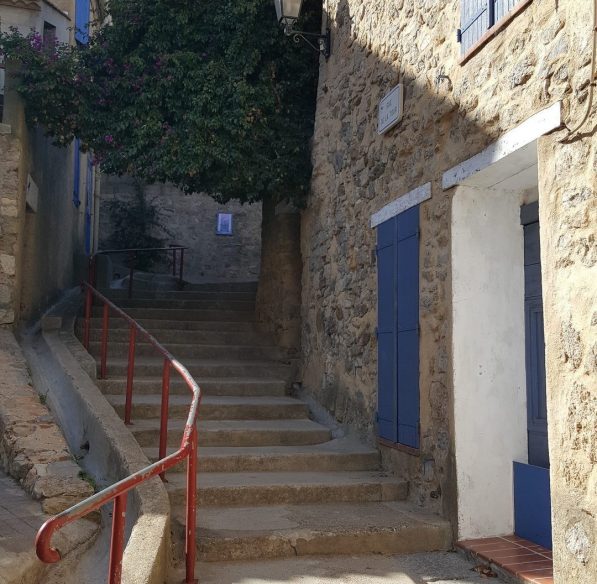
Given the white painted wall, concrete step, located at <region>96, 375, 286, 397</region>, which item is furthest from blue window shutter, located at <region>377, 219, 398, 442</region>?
concrete step, located at <region>96, 375, 286, 397</region>

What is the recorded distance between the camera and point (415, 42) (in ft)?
16.7

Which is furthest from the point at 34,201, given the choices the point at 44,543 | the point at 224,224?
the point at 224,224

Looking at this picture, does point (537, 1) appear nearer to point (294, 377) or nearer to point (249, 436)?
point (249, 436)

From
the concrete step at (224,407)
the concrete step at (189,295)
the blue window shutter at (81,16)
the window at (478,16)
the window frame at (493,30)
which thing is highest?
the blue window shutter at (81,16)

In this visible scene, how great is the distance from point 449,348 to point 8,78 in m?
5.46

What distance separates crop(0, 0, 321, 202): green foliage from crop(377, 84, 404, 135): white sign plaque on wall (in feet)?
6.13

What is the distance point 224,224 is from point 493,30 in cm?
1156

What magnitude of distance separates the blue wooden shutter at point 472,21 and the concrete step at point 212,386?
377cm

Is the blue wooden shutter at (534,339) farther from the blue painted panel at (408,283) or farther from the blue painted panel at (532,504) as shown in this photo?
the blue painted panel at (408,283)

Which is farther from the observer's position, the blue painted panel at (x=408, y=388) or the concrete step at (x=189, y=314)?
the concrete step at (x=189, y=314)

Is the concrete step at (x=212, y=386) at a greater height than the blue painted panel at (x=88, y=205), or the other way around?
the blue painted panel at (x=88, y=205)

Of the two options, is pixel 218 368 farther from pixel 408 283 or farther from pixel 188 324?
pixel 408 283

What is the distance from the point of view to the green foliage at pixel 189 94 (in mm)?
7117

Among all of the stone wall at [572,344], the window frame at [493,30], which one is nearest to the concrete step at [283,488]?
the stone wall at [572,344]
